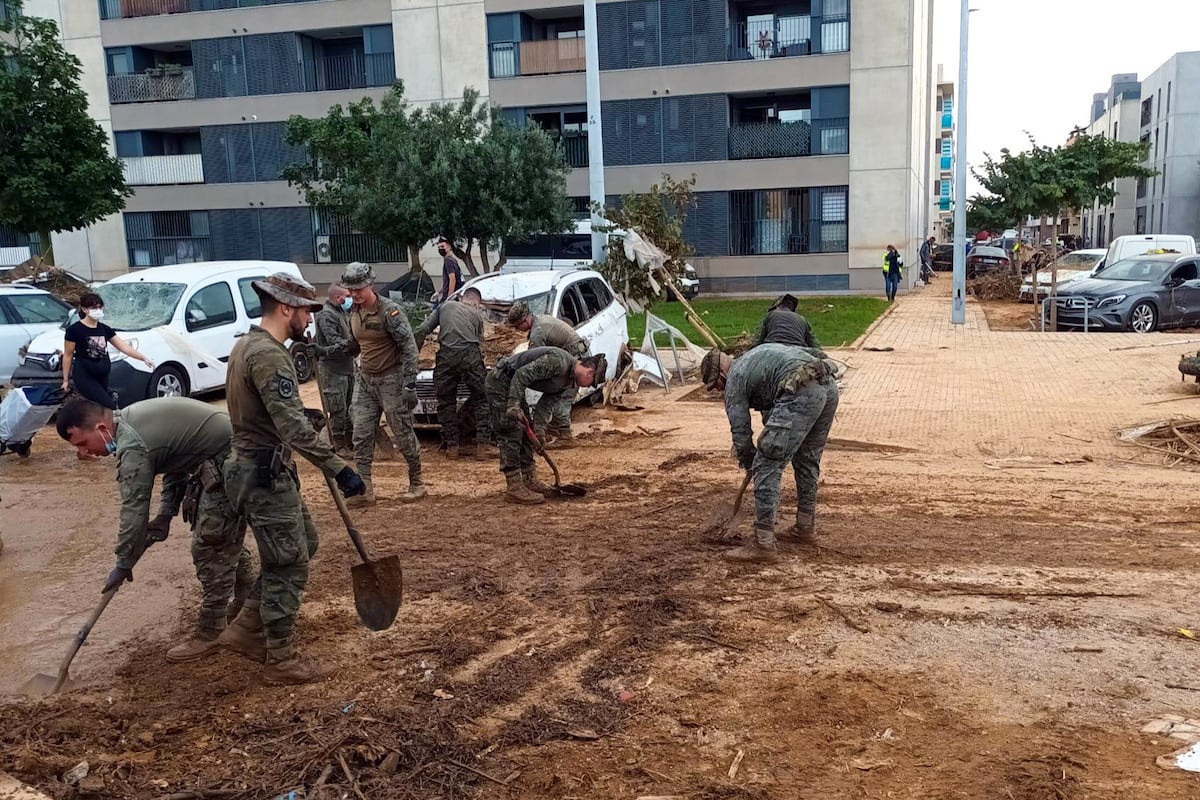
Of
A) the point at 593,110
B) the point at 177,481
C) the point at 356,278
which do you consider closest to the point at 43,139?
the point at 593,110

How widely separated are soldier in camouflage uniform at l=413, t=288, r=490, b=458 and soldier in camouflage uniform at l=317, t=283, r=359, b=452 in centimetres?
72

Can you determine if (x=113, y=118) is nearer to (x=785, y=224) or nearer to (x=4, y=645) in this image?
(x=785, y=224)

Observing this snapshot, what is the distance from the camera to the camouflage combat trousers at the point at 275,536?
15.3ft

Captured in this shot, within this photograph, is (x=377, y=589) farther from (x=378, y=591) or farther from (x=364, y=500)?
(x=364, y=500)

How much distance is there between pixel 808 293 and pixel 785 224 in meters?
2.21

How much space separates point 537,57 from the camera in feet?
98.6

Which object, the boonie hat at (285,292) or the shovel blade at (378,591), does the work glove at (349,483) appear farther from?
the boonie hat at (285,292)

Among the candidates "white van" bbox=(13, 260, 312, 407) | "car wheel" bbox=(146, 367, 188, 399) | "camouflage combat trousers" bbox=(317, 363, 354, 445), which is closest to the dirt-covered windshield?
"white van" bbox=(13, 260, 312, 407)

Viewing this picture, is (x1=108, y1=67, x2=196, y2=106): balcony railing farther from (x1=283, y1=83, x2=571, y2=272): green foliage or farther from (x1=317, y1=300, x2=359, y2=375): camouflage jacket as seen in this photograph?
(x1=317, y1=300, x2=359, y2=375): camouflage jacket

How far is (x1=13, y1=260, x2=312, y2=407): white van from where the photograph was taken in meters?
11.0

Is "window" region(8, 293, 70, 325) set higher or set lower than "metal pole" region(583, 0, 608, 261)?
lower

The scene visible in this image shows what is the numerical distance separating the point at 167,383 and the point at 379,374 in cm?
507

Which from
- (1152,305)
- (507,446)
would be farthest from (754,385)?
(1152,305)

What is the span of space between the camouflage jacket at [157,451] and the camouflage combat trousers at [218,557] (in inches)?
7.3
